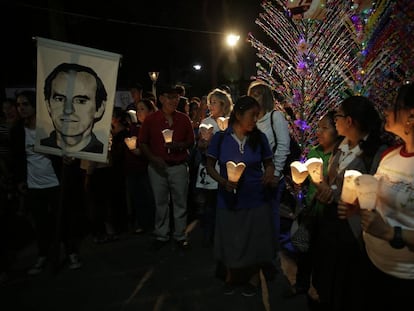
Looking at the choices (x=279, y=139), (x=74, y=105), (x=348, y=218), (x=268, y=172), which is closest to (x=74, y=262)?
(x=74, y=105)

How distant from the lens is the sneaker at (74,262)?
179 inches

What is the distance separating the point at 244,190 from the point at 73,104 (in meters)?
2.29

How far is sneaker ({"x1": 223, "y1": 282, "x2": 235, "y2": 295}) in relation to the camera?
12.5 ft

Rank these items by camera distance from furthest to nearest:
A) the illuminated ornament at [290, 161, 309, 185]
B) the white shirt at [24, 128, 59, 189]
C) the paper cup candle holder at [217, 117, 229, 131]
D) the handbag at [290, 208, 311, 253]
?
the paper cup candle holder at [217, 117, 229, 131], the white shirt at [24, 128, 59, 189], the handbag at [290, 208, 311, 253], the illuminated ornament at [290, 161, 309, 185]

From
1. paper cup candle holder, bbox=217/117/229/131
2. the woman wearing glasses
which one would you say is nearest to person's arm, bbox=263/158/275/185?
paper cup candle holder, bbox=217/117/229/131

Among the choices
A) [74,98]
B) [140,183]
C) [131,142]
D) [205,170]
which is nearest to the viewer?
[74,98]

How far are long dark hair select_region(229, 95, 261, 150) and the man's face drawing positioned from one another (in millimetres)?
1643

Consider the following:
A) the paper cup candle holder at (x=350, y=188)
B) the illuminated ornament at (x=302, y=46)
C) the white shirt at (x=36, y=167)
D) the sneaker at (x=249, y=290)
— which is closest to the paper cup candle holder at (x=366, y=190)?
the paper cup candle holder at (x=350, y=188)

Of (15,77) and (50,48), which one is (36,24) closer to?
(15,77)

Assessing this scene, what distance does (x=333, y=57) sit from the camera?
636 cm

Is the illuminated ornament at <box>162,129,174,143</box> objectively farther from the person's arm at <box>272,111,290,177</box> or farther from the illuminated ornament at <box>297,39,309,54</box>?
the illuminated ornament at <box>297,39,309,54</box>

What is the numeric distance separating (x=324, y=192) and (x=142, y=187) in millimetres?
3728

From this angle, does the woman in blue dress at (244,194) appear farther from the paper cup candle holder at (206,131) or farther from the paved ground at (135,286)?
the paper cup candle holder at (206,131)

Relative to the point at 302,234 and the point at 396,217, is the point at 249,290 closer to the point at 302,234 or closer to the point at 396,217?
the point at 302,234
